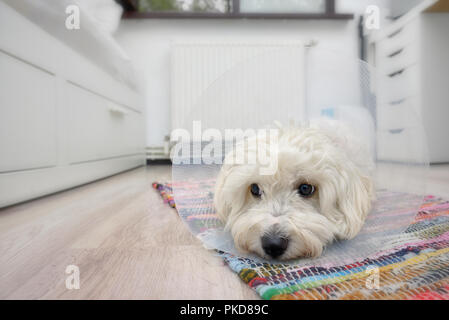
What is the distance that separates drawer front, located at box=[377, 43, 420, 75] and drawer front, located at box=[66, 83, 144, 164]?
225 centimetres

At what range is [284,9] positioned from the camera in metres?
3.16

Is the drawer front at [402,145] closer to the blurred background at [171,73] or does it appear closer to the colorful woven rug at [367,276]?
the blurred background at [171,73]

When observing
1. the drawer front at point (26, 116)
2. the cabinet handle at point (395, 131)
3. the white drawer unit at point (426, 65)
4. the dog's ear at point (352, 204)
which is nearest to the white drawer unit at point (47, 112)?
the drawer front at point (26, 116)

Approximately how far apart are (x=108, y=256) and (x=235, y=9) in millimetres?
2964

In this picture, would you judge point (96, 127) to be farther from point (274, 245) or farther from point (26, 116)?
point (274, 245)

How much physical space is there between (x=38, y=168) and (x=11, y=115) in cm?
30

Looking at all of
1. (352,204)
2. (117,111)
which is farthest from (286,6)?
(352,204)

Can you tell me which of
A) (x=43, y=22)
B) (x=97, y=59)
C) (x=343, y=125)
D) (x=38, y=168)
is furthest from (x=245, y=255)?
(x=97, y=59)

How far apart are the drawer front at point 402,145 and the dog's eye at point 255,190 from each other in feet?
1.09

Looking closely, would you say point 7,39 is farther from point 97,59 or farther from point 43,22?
point 97,59

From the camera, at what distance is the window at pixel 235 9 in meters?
3.11

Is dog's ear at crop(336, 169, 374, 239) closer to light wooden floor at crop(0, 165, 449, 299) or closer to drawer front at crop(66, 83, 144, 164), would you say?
light wooden floor at crop(0, 165, 449, 299)

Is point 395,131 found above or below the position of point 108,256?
above

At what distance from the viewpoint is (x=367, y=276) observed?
0.57 meters
